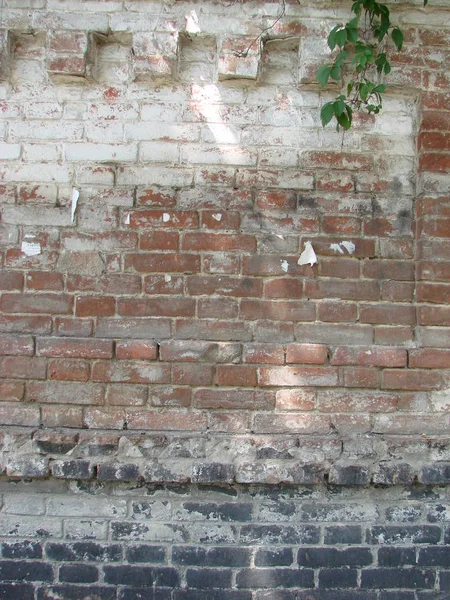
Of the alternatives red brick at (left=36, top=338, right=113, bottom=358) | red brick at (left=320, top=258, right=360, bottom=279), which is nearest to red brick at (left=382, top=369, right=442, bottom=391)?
red brick at (left=320, top=258, right=360, bottom=279)

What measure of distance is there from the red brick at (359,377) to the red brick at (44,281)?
1332mm

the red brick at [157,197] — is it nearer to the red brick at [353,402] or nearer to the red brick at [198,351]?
the red brick at [198,351]

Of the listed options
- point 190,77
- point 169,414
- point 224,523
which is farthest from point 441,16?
point 224,523

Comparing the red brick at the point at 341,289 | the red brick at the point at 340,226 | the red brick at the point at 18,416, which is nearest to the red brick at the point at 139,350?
the red brick at the point at 18,416

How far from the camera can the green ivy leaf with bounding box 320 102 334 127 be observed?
7.55 ft

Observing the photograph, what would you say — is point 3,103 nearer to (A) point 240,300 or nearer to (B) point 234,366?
(A) point 240,300

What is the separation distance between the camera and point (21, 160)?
249cm

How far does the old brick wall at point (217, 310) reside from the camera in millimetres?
2334

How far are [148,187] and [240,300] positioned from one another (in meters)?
0.67

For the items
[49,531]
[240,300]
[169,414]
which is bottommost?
[49,531]

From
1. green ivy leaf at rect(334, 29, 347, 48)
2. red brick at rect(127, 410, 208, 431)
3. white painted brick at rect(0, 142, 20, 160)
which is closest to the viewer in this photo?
green ivy leaf at rect(334, 29, 347, 48)

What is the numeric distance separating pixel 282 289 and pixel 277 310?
10 cm

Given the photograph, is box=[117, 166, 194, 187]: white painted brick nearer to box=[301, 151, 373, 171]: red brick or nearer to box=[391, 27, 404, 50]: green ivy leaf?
box=[301, 151, 373, 171]: red brick

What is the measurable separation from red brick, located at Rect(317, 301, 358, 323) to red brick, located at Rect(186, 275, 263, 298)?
0.96ft
